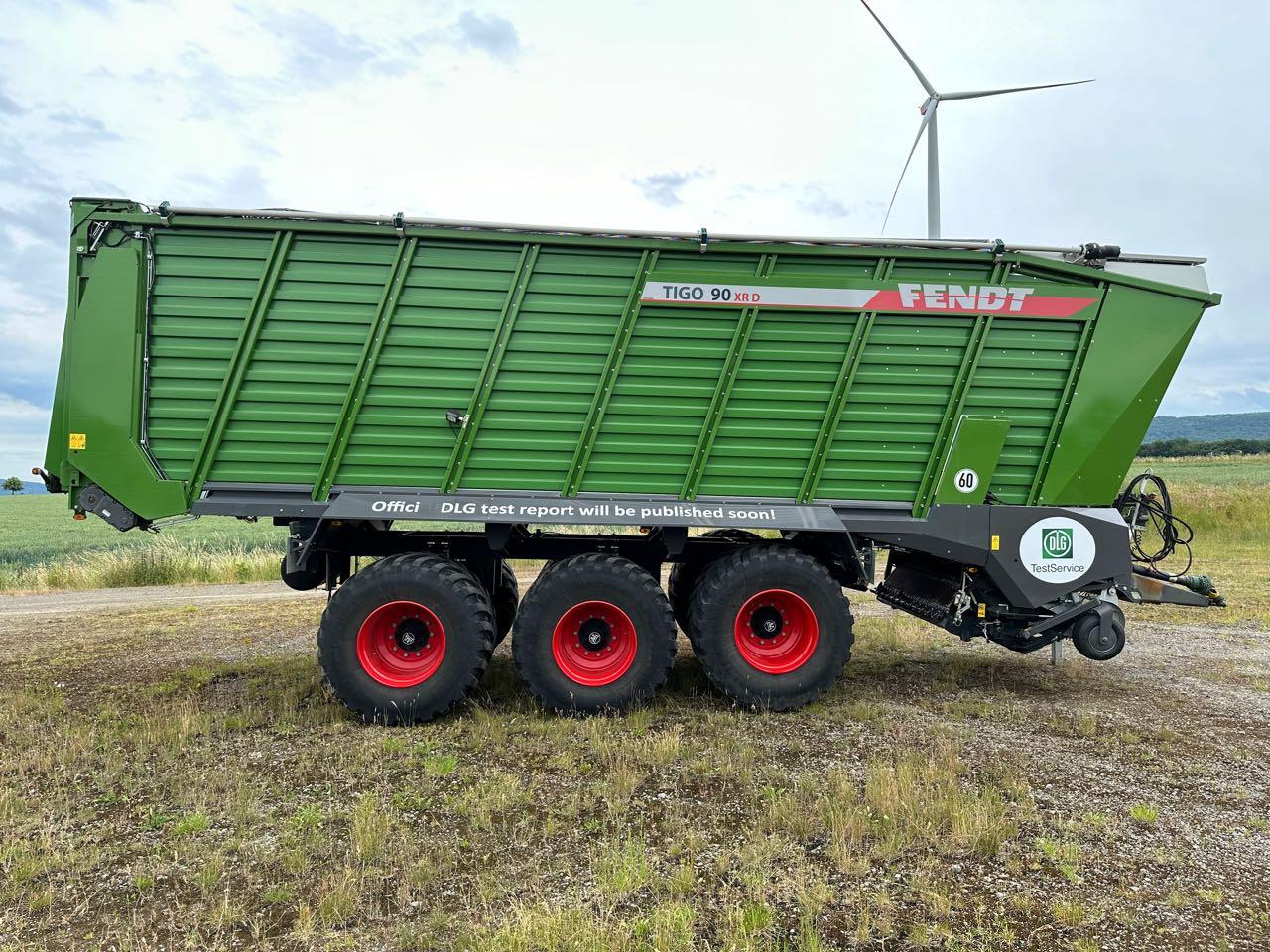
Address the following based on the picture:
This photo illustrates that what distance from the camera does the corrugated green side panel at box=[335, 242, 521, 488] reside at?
5.57 metres

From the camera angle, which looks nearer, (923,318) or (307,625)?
(923,318)

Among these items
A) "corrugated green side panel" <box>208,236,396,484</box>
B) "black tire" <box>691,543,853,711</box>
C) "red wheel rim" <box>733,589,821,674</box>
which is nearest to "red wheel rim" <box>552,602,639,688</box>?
"black tire" <box>691,543,853,711</box>

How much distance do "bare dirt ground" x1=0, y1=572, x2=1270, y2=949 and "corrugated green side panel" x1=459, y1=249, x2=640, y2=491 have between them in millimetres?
1988

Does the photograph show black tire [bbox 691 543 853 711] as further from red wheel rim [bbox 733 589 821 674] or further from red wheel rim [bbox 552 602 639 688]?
red wheel rim [bbox 552 602 639 688]

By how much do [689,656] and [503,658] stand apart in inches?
73.4

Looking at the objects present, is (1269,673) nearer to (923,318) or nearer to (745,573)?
(923,318)

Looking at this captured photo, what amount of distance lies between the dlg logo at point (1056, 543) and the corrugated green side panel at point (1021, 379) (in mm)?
552

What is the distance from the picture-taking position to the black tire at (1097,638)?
591 cm

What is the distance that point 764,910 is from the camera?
3170mm

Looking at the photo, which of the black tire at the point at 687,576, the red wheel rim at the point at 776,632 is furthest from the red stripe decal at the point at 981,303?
the red wheel rim at the point at 776,632

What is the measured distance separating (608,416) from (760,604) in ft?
6.10

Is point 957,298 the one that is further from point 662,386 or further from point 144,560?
point 144,560

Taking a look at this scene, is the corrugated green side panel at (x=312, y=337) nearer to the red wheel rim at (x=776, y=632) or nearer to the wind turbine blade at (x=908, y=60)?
the red wheel rim at (x=776, y=632)

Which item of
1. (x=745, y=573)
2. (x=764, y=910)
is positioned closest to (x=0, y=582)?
(x=745, y=573)
